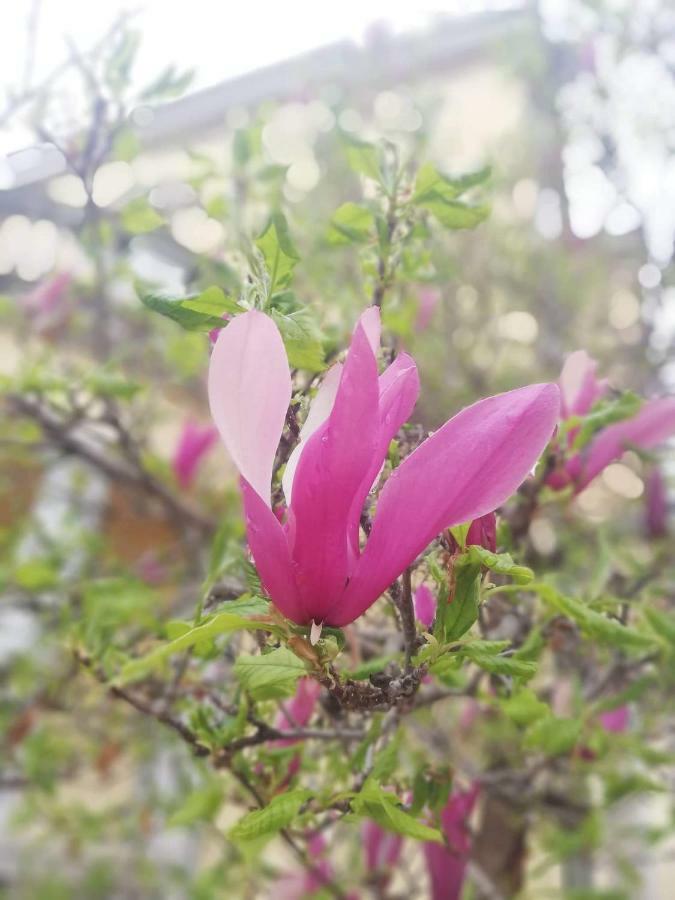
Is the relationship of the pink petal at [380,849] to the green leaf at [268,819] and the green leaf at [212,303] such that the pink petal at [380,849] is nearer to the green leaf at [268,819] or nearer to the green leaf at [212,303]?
the green leaf at [268,819]

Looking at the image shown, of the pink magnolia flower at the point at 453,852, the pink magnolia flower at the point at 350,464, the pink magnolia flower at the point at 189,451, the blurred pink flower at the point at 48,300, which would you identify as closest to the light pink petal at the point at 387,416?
the pink magnolia flower at the point at 350,464

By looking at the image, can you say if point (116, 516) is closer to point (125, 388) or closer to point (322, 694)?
point (125, 388)

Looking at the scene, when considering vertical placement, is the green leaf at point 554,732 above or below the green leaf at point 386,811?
below

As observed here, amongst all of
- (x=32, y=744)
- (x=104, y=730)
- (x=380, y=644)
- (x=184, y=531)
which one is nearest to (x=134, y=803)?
(x=104, y=730)

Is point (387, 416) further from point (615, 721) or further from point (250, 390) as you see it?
point (615, 721)

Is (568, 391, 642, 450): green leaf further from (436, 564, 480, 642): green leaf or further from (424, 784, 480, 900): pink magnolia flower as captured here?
(424, 784, 480, 900): pink magnolia flower

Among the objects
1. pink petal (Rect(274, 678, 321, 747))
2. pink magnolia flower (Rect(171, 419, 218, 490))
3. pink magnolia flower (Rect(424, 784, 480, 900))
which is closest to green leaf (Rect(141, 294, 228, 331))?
pink petal (Rect(274, 678, 321, 747))
